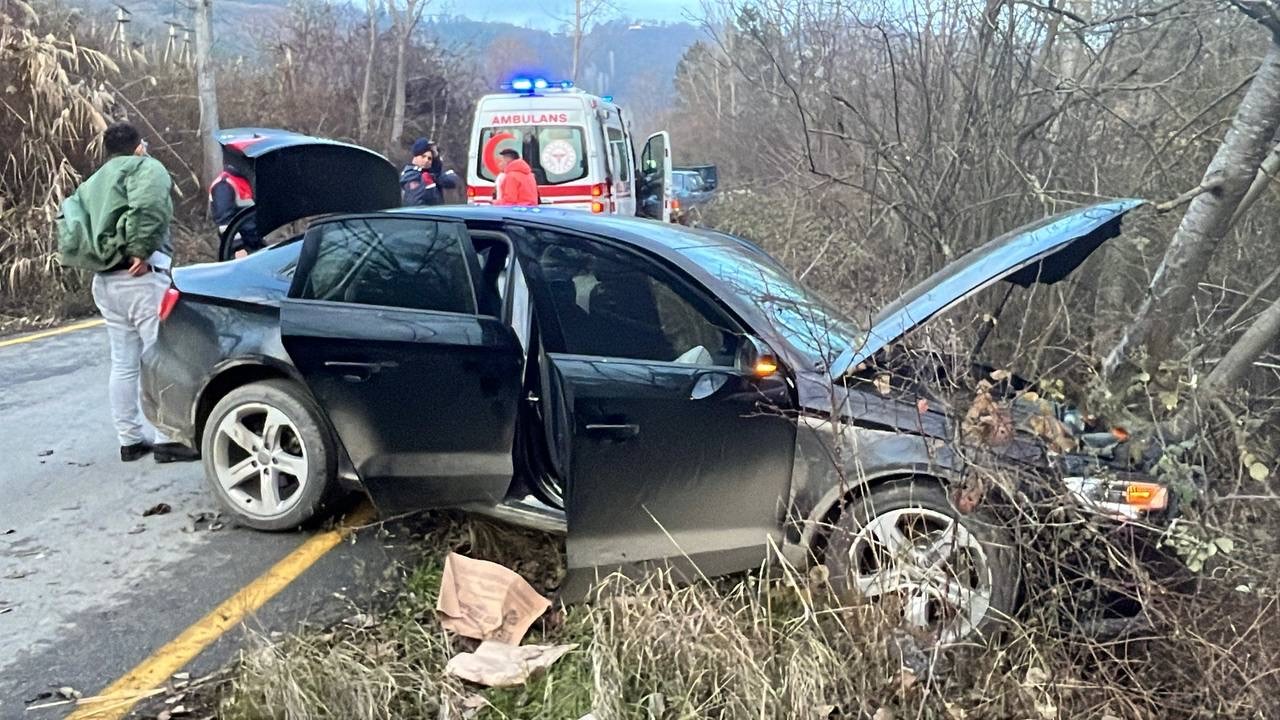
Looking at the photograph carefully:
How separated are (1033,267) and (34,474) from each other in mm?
4980

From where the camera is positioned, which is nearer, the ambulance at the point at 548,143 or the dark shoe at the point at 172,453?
the dark shoe at the point at 172,453

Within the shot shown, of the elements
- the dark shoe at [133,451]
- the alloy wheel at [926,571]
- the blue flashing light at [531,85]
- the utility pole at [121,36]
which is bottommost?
the dark shoe at [133,451]

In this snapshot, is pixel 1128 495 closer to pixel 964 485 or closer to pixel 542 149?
pixel 964 485

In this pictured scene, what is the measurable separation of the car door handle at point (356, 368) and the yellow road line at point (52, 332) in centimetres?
592

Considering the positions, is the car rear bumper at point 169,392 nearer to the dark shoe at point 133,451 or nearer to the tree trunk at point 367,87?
the dark shoe at point 133,451

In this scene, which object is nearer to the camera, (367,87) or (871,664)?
(871,664)

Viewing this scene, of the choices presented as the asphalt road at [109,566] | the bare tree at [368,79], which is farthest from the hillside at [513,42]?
the asphalt road at [109,566]

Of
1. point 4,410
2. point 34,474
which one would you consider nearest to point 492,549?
point 34,474

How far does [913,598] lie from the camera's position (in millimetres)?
3365

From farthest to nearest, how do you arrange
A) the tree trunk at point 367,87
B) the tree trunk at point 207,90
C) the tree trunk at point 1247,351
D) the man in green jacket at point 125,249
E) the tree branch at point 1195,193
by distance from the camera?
1. the tree trunk at point 367,87
2. the tree trunk at point 207,90
3. the man in green jacket at point 125,249
4. the tree branch at point 1195,193
5. the tree trunk at point 1247,351

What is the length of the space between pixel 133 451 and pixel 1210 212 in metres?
5.49

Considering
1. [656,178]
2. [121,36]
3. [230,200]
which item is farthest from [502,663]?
[121,36]

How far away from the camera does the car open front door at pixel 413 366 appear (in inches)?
164

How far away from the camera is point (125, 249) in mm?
5512
